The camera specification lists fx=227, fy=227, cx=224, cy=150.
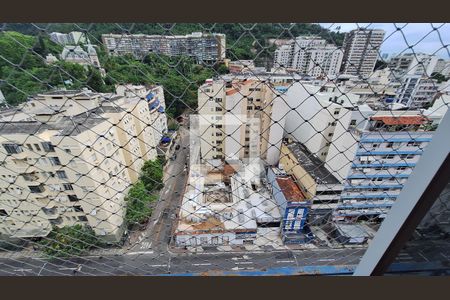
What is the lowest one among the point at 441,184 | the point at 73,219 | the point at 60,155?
the point at 73,219

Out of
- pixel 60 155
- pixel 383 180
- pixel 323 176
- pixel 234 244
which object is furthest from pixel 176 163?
pixel 383 180

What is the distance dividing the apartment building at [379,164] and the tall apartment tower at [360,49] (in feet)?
4.49

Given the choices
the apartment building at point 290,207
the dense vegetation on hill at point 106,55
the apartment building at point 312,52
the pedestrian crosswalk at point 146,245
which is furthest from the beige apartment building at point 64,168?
the apartment building at point 290,207

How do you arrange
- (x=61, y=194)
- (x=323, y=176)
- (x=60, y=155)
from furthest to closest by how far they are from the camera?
(x=323, y=176) < (x=61, y=194) < (x=60, y=155)

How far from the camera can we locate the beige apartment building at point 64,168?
1.74 meters

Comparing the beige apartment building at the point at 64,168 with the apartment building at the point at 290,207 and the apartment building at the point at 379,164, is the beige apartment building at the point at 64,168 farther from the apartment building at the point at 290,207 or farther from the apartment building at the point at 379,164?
the apartment building at the point at 379,164

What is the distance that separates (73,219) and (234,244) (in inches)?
94.3

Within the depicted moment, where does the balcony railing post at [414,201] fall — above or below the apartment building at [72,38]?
below

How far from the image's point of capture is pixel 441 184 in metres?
0.53


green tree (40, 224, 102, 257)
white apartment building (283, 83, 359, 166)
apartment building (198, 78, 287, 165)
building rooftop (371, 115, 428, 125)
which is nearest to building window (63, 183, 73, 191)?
green tree (40, 224, 102, 257)

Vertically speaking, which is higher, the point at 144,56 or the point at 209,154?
the point at 144,56

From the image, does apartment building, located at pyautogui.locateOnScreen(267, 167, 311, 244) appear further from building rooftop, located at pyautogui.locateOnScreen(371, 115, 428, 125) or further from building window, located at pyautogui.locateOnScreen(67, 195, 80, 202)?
building window, located at pyautogui.locateOnScreen(67, 195, 80, 202)

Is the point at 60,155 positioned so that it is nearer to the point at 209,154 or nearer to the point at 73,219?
the point at 73,219

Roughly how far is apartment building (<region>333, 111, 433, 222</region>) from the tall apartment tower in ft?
4.49
